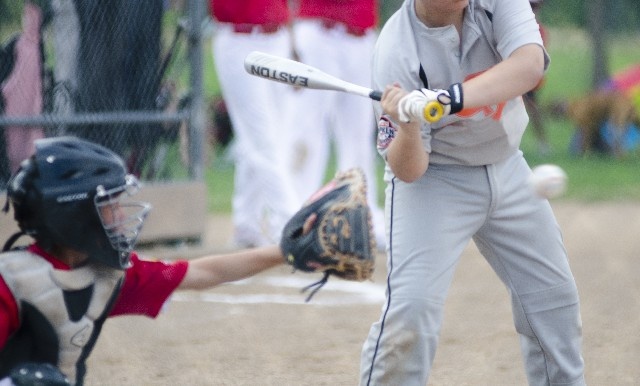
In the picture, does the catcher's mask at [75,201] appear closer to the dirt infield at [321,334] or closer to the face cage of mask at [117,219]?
the face cage of mask at [117,219]

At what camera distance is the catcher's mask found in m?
2.74

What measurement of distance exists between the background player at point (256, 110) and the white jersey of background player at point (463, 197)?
3.05 meters

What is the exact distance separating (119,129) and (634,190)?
15.3ft

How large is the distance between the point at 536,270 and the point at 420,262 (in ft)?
1.16

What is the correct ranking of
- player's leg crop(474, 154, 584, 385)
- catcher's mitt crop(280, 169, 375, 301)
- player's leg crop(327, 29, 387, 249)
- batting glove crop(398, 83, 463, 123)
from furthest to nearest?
1. player's leg crop(327, 29, 387, 249)
2. player's leg crop(474, 154, 584, 385)
3. catcher's mitt crop(280, 169, 375, 301)
4. batting glove crop(398, 83, 463, 123)

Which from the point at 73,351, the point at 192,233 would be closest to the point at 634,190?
the point at 192,233

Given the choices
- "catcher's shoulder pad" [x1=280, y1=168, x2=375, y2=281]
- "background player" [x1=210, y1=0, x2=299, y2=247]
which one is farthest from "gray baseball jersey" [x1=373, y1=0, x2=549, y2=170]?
"background player" [x1=210, y1=0, x2=299, y2=247]

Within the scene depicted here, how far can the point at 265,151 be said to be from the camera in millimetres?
6375

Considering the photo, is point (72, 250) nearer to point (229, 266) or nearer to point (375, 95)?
point (229, 266)

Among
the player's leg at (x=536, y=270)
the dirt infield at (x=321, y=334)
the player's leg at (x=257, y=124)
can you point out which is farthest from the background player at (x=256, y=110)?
the player's leg at (x=536, y=270)

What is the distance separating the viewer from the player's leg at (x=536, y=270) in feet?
10.3

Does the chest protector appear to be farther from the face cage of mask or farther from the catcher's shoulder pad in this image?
the catcher's shoulder pad

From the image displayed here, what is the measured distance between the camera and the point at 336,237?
9.45ft

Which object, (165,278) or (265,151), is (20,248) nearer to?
(165,278)
